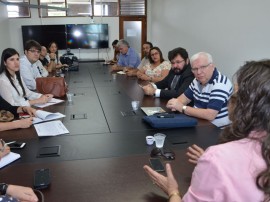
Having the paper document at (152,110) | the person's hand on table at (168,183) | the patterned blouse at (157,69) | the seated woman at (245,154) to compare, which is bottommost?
the paper document at (152,110)

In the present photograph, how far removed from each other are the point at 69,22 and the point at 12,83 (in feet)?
17.2

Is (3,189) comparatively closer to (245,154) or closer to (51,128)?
(51,128)

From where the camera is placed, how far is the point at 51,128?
80.1 inches

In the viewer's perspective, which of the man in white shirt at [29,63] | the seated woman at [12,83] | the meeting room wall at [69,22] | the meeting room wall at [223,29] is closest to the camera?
the seated woman at [12,83]

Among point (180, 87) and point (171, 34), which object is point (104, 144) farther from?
point (171, 34)

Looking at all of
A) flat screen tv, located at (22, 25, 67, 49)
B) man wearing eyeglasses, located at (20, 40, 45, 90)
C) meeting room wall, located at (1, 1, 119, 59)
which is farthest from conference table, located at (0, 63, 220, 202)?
meeting room wall, located at (1, 1, 119, 59)

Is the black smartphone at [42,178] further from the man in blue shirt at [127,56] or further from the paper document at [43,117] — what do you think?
the man in blue shirt at [127,56]

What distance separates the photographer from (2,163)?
58.4 inches

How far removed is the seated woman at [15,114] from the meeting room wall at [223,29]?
8.46 feet

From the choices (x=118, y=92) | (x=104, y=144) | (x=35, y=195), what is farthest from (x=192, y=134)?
(x=118, y=92)

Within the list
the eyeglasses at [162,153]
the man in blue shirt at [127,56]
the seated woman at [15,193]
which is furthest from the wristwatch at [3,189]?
the man in blue shirt at [127,56]

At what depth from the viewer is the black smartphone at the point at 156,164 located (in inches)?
55.9

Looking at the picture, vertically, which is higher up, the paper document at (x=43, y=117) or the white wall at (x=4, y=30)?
the white wall at (x=4, y=30)

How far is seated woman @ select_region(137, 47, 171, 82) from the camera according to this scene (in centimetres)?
403
